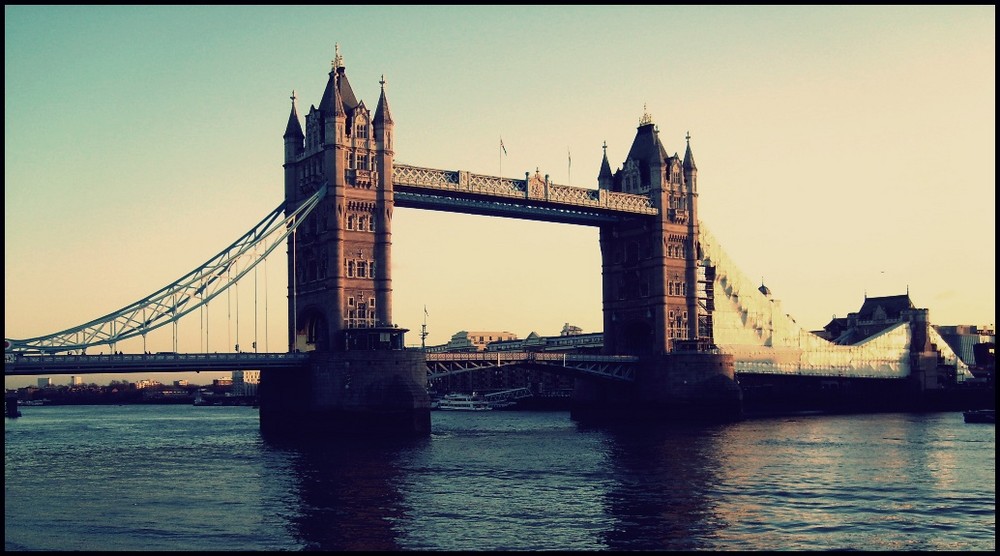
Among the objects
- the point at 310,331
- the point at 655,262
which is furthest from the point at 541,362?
the point at 310,331

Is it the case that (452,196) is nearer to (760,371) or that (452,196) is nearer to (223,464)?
(223,464)

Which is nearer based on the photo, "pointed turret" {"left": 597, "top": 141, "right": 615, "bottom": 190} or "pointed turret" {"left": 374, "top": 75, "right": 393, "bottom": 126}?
"pointed turret" {"left": 374, "top": 75, "right": 393, "bottom": 126}

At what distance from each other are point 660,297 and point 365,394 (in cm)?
5222

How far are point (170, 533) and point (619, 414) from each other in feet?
336

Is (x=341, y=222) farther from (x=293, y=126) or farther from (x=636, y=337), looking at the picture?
(x=636, y=337)

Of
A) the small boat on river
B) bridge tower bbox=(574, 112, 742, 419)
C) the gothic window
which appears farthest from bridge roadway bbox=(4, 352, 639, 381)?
the small boat on river

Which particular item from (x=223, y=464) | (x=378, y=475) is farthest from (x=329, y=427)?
(x=378, y=475)

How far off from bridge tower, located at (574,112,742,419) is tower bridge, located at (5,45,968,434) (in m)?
0.20

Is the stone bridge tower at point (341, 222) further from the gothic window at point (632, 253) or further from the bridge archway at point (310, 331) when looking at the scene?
the gothic window at point (632, 253)

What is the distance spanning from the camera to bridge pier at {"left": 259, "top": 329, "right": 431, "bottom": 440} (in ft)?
356

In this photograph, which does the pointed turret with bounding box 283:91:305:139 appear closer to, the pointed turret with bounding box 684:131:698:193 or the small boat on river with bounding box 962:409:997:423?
the pointed turret with bounding box 684:131:698:193

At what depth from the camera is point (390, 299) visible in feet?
388

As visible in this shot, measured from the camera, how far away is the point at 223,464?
279 ft

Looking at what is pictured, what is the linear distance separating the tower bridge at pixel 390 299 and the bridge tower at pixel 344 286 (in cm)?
15
